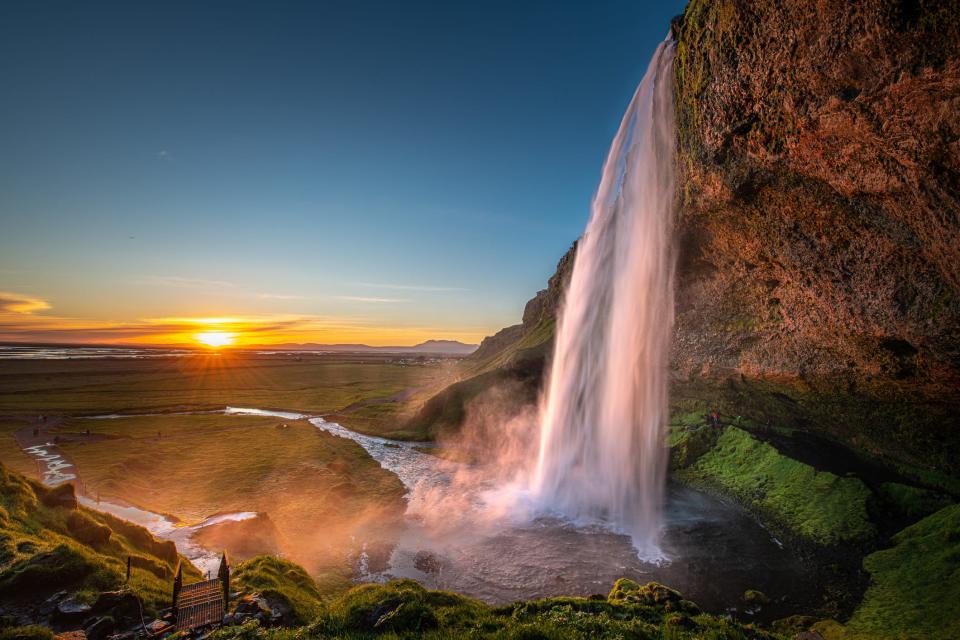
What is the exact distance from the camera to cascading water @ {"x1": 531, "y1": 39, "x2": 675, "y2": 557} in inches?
1092

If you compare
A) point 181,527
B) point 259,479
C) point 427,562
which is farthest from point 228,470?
point 427,562

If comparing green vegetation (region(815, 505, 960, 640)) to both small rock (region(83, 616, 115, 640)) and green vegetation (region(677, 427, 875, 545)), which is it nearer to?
A: green vegetation (region(677, 427, 875, 545))

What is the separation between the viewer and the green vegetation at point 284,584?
40.3 feet

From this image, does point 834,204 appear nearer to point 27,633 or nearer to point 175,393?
point 27,633

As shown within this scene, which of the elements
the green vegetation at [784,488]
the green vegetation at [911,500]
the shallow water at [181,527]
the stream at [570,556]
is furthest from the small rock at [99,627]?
the green vegetation at [911,500]

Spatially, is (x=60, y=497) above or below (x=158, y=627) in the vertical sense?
above

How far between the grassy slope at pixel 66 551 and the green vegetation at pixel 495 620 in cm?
519

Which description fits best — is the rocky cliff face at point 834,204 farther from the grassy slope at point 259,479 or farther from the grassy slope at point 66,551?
the grassy slope at point 259,479

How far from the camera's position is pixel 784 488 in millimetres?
26547

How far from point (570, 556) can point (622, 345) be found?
55.7ft

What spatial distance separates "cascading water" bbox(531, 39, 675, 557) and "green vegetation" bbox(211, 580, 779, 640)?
12.6 meters

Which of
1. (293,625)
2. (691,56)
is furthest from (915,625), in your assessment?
(691,56)

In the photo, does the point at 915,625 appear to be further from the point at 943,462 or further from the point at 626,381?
the point at 626,381

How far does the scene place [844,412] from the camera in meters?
27.4
